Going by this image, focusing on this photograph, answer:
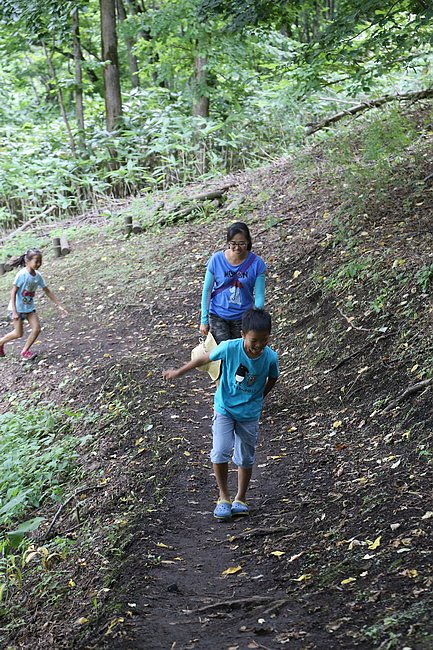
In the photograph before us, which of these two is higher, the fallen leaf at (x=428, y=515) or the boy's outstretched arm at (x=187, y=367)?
the boy's outstretched arm at (x=187, y=367)

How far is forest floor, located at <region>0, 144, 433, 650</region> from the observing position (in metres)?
3.90

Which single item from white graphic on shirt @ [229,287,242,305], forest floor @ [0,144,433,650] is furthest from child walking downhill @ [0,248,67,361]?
white graphic on shirt @ [229,287,242,305]

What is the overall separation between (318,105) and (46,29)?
23.3 ft

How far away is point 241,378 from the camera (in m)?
5.10

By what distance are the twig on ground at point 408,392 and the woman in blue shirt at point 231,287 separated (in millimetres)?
1492

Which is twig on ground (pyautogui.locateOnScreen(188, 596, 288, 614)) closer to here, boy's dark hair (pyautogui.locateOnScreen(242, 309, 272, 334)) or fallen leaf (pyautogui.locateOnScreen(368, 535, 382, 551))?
fallen leaf (pyautogui.locateOnScreen(368, 535, 382, 551))

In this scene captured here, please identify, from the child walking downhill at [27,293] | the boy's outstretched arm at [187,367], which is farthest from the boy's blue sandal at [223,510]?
the child walking downhill at [27,293]

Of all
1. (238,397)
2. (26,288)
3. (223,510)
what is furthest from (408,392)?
(26,288)

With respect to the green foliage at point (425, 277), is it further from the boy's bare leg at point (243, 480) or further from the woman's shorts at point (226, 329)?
the boy's bare leg at point (243, 480)

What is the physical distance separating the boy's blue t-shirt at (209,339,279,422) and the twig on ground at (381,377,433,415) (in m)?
1.67

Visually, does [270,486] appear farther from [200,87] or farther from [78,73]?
[78,73]

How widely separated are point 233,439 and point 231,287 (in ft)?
6.70

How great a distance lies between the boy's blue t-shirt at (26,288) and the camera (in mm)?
10492

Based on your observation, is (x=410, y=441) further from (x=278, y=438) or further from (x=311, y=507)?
(x=278, y=438)
